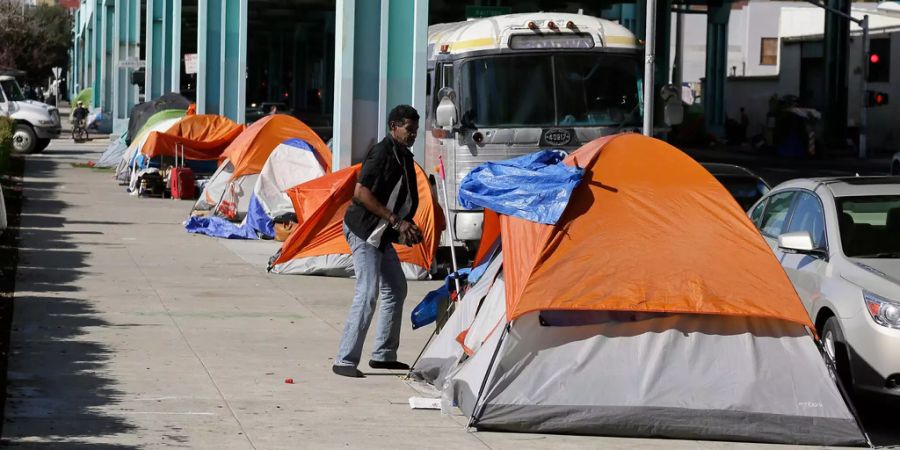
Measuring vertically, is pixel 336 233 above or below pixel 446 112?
below

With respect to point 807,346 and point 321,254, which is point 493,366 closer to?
point 807,346

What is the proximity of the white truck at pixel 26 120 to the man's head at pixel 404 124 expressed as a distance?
32.9 metres

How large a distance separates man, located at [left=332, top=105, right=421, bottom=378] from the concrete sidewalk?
0.33 m

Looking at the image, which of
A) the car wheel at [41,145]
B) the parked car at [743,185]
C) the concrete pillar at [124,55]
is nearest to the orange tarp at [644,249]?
the parked car at [743,185]

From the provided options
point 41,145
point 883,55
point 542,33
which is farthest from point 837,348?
point 883,55

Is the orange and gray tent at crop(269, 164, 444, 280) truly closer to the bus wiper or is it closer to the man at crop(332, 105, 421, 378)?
the man at crop(332, 105, 421, 378)

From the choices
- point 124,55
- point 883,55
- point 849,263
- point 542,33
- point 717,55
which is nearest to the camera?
point 849,263

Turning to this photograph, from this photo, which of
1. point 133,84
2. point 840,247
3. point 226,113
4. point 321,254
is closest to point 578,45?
point 321,254

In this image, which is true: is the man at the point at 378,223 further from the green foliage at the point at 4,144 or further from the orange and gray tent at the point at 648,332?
the green foliage at the point at 4,144

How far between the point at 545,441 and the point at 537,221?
1426mm

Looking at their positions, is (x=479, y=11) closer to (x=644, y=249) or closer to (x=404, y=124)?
(x=404, y=124)

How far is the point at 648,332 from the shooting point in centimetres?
870

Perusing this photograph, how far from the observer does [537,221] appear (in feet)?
29.1

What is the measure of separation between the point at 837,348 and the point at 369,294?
3.16 meters
